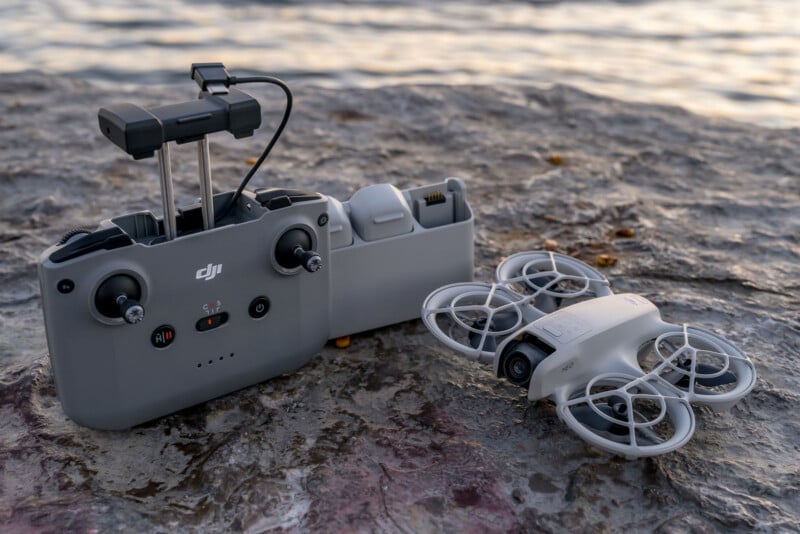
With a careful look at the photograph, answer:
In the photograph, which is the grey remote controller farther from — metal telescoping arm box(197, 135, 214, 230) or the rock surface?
the rock surface

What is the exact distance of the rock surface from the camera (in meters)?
2.17

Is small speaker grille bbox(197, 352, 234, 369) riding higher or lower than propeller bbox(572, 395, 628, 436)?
higher

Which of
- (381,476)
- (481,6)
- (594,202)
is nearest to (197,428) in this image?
(381,476)

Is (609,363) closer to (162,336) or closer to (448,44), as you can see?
(162,336)

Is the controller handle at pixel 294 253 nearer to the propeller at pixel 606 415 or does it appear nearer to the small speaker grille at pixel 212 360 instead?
the small speaker grille at pixel 212 360

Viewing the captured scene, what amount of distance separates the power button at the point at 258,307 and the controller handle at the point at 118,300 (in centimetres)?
34

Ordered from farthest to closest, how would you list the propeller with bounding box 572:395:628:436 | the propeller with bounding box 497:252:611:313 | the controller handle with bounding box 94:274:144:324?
1. the propeller with bounding box 497:252:611:313
2. the propeller with bounding box 572:395:628:436
3. the controller handle with bounding box 94:274:144:324

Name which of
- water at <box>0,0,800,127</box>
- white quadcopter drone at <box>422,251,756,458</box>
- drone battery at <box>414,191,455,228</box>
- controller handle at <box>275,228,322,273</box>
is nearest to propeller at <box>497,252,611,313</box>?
white quadcopter drone at <box>422,251,756,458</box>

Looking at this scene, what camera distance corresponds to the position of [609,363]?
241 centimetres

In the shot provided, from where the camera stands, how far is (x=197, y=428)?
7.94 ft

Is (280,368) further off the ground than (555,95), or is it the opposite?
(555,95)

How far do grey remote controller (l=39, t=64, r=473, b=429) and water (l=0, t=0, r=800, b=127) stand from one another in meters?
3.65

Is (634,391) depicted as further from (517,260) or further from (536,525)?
(517,260)

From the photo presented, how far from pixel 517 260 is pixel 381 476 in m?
0.93
